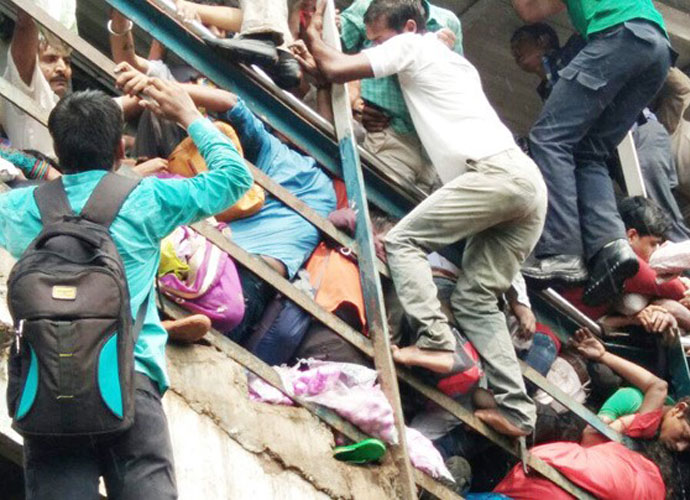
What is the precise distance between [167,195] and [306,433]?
4.48 feet

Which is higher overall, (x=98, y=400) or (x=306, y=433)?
(x=98, y=400)

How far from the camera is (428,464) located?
19.9 ft

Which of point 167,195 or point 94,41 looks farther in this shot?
point 94,41

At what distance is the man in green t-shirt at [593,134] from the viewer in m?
7.46

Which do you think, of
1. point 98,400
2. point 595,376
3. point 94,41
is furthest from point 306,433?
point 94,41

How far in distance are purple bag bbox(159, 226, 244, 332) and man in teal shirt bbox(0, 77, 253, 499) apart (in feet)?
2.69

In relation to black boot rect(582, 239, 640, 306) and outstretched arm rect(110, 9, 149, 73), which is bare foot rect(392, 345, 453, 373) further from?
outstretched arm rect(110, 9, 149, 73)

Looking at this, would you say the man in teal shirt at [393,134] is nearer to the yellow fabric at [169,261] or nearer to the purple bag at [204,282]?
the purple bag at [204,282]

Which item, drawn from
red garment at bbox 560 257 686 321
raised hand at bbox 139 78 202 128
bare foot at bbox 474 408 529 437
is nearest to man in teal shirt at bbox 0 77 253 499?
raised hand at bbox 139 78 202 128

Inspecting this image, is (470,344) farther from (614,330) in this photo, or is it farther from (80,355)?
(80,355)

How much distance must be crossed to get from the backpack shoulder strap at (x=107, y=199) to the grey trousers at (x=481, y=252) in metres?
1.97

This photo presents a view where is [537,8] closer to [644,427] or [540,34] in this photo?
[540,34]

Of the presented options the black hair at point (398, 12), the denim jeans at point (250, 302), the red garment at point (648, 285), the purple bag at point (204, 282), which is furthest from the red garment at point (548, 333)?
the purple bag at point (204, 282)

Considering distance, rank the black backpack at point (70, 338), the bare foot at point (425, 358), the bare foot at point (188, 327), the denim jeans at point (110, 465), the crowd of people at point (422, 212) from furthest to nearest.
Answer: the bare foot at point (425, 358) → the bare foot at point (188, 327) → the crowd of people at point (422, 212) → the denim jeans at point (110, 465) → the black backpack at point (70, 338)
